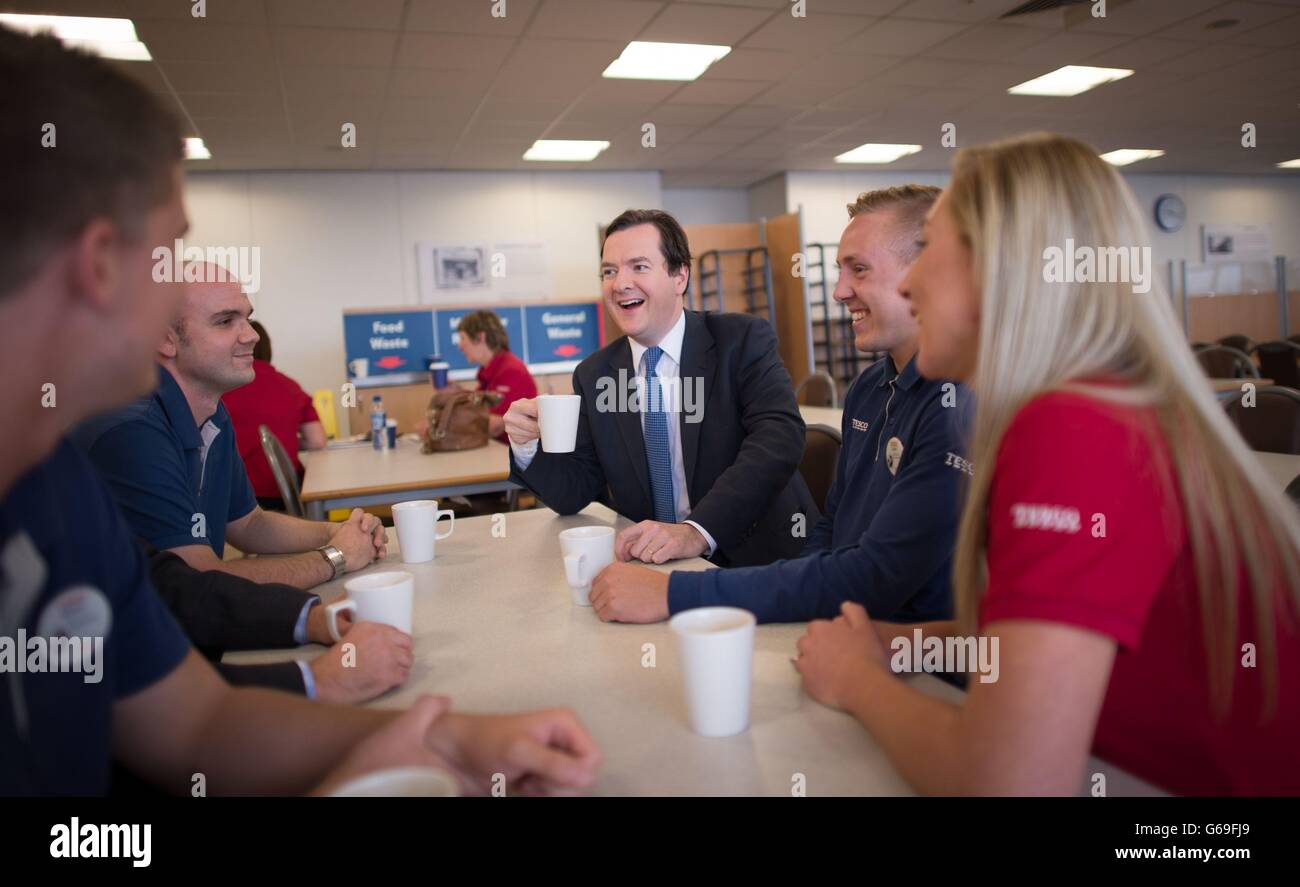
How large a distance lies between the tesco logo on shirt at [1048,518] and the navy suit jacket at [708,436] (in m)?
1.39

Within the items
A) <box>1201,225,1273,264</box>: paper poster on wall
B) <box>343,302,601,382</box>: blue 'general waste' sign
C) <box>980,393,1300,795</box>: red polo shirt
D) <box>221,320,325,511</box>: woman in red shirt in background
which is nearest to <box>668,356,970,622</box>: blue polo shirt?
<box>980,393,1300,795</box>: red polo shirt

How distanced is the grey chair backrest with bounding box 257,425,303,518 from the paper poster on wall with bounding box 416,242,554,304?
207 inches

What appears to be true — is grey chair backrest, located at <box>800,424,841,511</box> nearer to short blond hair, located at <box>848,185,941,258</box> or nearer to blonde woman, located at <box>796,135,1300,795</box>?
short blond hair, located at <box>848,185,941,258</box>

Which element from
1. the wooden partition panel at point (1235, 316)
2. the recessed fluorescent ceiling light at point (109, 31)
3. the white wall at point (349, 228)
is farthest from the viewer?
the wooden partition panel at point (1235, 316)

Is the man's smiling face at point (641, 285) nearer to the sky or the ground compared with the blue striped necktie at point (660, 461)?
nearer to the sky

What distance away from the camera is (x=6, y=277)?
0.61 meters

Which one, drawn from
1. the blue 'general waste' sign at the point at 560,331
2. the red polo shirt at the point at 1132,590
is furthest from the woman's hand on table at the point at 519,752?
the blue 'general waste' sign at the point at 560,331

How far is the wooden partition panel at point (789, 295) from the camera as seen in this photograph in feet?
29.0

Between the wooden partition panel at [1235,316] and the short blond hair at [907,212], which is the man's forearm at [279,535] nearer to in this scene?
the short blond hair at [907,212]

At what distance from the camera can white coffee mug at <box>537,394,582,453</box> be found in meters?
1.89

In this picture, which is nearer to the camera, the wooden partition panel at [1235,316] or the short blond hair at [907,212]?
the short blond hair at [907,212]
